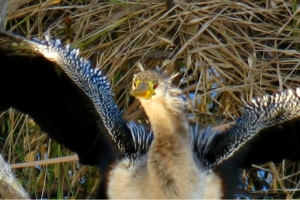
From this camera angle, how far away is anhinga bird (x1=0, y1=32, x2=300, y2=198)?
3.93 metres

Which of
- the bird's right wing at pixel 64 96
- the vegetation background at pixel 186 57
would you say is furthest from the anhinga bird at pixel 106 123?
the vegetation background at pixel 186 57

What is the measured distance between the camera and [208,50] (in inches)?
175

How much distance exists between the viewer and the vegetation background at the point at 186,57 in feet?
14.5

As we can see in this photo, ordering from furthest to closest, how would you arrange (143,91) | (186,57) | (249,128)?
(186,57) → (249,128) → (143,91)

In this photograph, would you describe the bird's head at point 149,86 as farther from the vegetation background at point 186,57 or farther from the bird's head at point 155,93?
the vegetation background at point 186,57

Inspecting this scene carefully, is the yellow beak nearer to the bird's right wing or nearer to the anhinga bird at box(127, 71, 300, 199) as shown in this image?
the anhinga bird at box(127, 71, 300, 199)

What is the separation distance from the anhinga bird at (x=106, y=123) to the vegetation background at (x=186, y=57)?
25cm

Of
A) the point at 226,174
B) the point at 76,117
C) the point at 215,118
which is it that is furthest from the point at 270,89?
the point at 76,117

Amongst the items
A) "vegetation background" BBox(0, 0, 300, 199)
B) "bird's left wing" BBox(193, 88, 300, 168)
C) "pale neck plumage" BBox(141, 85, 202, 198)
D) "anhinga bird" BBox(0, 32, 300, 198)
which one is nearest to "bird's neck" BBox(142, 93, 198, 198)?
"pale neck plumage" BBox(141, 85, 202, 198)

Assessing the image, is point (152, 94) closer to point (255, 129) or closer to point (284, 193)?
point (255, 129)

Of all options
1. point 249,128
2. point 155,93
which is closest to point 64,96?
point 155,93

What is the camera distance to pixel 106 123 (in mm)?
4023

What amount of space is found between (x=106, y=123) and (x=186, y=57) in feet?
1.99

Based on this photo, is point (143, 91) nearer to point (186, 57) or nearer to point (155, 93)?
point (155, 93)
